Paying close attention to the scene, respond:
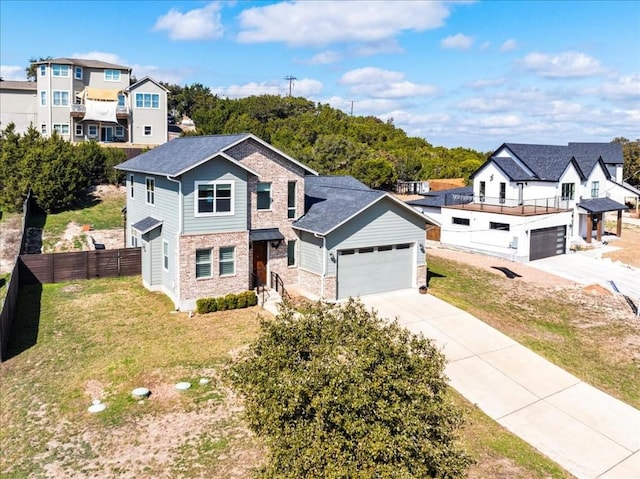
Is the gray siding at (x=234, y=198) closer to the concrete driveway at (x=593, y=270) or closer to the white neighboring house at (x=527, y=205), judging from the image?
the white neighboring house at (x=527, y=205)

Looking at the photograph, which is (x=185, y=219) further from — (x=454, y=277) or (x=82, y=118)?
(x=82, y=118)

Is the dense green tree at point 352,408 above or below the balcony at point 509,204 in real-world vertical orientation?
below

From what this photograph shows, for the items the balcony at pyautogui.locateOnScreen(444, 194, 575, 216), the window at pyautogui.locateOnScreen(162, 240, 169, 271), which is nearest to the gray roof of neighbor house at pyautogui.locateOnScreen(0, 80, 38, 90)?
the window at pyautogui.locateOnScreen(162, 240, 169, 271)

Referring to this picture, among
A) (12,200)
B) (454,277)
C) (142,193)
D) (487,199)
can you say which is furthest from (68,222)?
(487,199)

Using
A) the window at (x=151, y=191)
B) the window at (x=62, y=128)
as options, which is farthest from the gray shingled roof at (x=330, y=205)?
the window at (x=62, y=128)

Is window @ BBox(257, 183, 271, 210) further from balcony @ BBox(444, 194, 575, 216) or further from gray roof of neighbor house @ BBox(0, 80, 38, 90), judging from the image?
gray roof of neighbor house @ BBox(0, 80, 38, 90)

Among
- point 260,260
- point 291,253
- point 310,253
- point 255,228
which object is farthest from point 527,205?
point 255,228

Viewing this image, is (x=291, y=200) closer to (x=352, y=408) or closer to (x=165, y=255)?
(x=165, y=255)
